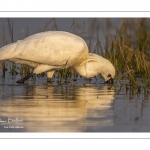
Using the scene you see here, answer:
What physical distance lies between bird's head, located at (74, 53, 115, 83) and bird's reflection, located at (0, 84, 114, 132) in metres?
1.10

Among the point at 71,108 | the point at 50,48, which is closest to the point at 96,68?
the point at 50,48

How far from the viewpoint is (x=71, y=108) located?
10.5 metres

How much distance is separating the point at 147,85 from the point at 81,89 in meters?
A: 1.36

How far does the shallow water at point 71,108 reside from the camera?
9039 millimetres

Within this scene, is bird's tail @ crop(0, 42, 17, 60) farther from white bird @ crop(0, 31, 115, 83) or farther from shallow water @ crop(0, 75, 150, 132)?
shallow water @ crop(0, 75, 150, 132)

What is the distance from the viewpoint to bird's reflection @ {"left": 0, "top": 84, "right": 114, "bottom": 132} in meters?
9.10

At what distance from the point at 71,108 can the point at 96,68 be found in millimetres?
3810

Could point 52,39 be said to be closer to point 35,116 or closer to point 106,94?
point 106,94
